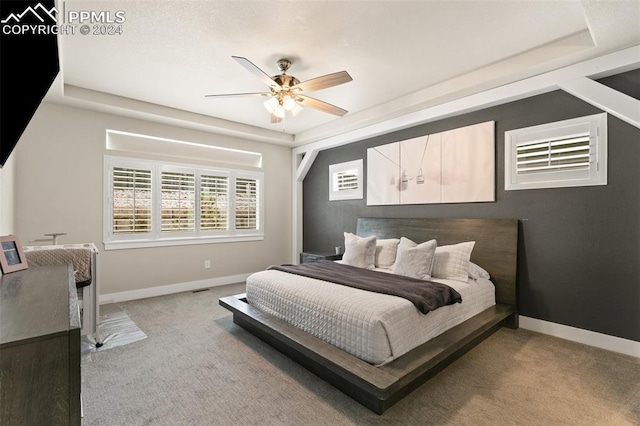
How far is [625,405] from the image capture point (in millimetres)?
1989

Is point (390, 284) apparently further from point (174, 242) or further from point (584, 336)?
point (174, 242)

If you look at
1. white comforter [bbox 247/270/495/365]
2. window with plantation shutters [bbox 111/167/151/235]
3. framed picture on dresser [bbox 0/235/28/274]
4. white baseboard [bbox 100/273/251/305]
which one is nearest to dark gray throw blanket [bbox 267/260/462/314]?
white comforter [bbox 247/270/495/365]

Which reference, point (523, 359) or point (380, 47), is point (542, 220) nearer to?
point (523, 359)

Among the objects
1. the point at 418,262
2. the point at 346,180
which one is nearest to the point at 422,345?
the point at 418,262

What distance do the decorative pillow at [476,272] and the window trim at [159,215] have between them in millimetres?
3729

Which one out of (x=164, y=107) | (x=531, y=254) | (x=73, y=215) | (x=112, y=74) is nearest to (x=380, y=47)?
(x=531, y=254)

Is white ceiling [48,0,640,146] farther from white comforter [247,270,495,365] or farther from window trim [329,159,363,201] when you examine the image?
white comforter [247,270,495,365]

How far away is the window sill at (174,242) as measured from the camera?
4.28 m

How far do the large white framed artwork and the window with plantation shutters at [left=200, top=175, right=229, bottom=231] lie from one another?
97.8 inches

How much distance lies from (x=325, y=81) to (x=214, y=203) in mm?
3294

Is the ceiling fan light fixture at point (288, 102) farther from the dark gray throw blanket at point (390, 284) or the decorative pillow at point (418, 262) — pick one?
the decorative pillow at point (418, 262)

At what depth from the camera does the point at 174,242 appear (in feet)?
15.7

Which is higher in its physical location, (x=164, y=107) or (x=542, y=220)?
(x=164, y=107)

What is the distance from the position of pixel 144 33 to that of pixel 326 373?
311cm
